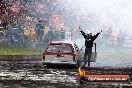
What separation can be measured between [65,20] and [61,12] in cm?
119

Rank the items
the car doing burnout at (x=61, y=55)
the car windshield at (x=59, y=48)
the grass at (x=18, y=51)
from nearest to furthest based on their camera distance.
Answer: the car doing burnout at (x=61, y=55), the car windshield at (x=59, y=48), the grass at (x=18, y=51)

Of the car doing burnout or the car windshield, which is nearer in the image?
the car doing burnout

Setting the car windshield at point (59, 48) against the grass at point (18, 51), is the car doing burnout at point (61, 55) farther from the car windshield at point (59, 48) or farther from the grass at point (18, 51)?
the grass at point (18, 51)

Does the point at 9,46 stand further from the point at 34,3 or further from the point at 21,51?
the point at 34,3

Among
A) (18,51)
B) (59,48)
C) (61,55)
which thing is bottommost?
(18,51)

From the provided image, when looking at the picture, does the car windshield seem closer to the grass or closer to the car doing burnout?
the car doing burnout

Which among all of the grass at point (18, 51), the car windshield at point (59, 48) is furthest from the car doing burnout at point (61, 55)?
A: the grass at point (18, 51)

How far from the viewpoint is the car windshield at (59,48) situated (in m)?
24.2

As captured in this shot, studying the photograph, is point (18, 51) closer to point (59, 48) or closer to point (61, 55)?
point (59, 48)

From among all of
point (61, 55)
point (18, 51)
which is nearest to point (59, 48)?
point (61, 55)

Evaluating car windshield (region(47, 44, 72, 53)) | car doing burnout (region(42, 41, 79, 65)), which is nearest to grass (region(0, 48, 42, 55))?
car windshield (region(47, 44, 72, 53))

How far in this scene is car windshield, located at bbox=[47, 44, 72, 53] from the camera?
2419 cm

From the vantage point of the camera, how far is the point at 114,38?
58.1m

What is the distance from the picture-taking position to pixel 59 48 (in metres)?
24.5
